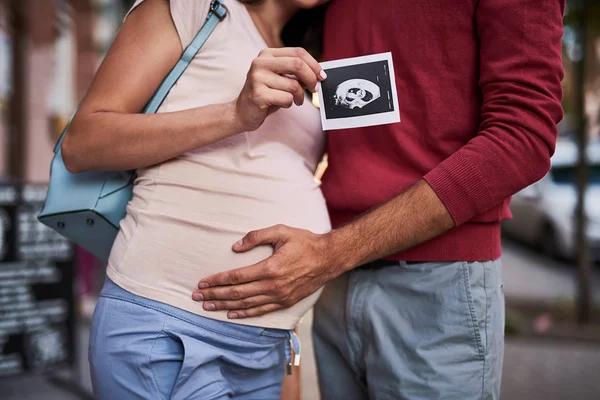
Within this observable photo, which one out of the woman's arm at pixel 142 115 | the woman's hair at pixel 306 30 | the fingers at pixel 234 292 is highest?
the woman's hair at pixel 306 30

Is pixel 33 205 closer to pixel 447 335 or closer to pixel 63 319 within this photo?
pixel 63 319

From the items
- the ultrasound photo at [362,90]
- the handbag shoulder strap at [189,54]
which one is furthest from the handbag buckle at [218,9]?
the ultrasound photo at [362,90]

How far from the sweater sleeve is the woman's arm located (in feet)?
1.17

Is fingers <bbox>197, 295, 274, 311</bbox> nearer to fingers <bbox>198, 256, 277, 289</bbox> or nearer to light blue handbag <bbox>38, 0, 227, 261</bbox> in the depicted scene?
fingers <bbox>198, 256, 277, 289</bbox>

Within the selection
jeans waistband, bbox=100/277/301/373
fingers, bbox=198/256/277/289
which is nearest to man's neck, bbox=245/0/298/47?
fingers, bbox=198/256/277/289

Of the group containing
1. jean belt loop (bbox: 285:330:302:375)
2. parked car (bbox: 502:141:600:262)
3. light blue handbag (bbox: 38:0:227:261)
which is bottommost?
parked car (bbox: 502:141:600:262)

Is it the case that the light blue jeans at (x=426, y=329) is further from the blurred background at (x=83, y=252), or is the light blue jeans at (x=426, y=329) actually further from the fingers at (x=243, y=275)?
the blurred background at (x=83, y=252)

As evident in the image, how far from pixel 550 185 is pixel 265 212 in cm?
551

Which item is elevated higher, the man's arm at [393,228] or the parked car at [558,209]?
the man's arm at [393,228]

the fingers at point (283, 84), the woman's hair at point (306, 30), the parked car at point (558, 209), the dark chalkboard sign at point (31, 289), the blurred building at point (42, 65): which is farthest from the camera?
the blurred building at point (42, 65)

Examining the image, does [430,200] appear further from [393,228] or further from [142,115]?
[142,115]

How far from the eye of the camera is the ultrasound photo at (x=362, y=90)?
3.93 ft

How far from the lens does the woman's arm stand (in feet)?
4.05

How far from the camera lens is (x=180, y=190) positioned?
4.21 ft
